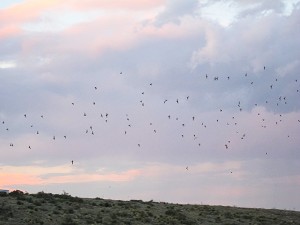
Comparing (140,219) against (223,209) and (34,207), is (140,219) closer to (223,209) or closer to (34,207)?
(34,207)

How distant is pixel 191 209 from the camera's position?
7531 cm

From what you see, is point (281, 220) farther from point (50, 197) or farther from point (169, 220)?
point (50, 197)

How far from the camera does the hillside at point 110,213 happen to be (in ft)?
188

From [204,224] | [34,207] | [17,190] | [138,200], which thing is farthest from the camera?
[138,200]

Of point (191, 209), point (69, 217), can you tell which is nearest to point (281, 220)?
point (191, 209)

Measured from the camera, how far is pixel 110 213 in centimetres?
6431

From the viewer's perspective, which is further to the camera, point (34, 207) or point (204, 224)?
point (204, 224)

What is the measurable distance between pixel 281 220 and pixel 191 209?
40.9 feet

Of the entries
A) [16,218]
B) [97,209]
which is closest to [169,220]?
[97,209]

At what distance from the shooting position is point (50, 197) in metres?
68.6

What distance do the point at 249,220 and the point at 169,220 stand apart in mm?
13705

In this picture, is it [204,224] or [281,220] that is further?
[281,220]

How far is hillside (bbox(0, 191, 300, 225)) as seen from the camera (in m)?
57.4

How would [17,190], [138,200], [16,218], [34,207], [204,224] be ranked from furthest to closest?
[138,200]
[17,190]
[204,224]
[34,207]
[16,218]
